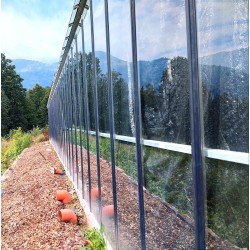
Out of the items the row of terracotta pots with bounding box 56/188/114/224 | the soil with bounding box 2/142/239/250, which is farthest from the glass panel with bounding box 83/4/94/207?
the row of terracotta pots with bounding box 56/188/114/224

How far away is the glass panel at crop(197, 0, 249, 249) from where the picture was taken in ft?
4.79

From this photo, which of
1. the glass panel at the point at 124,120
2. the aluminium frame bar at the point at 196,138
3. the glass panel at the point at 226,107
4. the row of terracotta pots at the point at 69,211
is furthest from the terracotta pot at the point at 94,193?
the glass panel at the point at 226,107

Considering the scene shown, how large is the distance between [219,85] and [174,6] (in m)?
0.64

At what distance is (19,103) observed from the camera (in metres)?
43.5

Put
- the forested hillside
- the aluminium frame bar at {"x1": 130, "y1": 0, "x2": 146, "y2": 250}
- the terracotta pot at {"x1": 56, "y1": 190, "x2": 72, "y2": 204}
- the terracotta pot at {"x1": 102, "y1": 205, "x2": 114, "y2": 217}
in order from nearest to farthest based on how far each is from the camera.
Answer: the aluminium frame bar at {"x1": 130, "y1": 0, "x2": 146, "y2": 250}, the terracotta pot at {"x1": 102, "y1": 205, "x2": 114, "y2": 217}, the terracotta pot at {"x1": 56, "y1": 190, "x2": 72, "y2": 204}, the forested hillside

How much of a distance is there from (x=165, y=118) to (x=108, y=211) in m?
1.98

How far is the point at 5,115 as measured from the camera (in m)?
39.9

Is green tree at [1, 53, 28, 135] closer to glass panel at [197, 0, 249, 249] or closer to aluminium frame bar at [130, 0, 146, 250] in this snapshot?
aluminium frame bar at [130, 0, 146, 250]

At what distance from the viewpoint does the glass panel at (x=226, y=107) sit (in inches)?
57.5

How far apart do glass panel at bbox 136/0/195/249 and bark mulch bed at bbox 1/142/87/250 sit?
2170 millimetres

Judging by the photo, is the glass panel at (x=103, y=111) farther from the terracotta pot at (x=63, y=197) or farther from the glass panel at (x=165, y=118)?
the terracotta pot at (x=63, y=197)

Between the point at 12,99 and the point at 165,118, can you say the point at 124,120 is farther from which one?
the point at 12,99

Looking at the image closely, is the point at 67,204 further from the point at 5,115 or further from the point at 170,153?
the point at 5,115

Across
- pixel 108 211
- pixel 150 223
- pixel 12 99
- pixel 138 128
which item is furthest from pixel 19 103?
pixel 150 223
